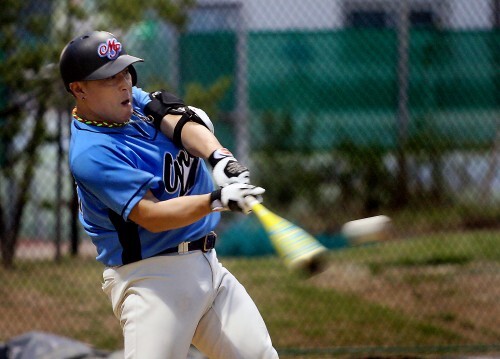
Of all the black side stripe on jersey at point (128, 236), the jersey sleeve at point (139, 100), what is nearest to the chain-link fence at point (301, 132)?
the jersey sleeve at point (139, 100)

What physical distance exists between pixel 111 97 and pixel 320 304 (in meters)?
3.20

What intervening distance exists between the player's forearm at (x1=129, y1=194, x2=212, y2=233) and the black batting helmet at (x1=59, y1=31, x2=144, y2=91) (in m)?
0.45

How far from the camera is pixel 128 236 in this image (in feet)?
10.1

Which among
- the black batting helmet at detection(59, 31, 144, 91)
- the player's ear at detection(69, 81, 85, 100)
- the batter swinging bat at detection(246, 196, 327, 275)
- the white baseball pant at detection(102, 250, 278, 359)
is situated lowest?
the white baseball pant at detection(102, 250, 278, 359)

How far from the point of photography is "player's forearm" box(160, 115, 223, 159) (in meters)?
3.07

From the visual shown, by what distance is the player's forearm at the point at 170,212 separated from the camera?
Result: 2.88 metres

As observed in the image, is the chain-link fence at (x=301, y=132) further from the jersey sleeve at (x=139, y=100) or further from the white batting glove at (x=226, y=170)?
the white batting glove at (x=226, y=170)

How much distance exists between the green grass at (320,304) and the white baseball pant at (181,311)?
238 centimetres

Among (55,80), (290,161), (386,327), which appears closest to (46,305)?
(55,80)

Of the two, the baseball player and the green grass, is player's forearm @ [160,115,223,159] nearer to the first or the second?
the baseball player

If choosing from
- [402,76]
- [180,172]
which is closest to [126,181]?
[180,172]

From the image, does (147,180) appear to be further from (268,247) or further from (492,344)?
(492,344)

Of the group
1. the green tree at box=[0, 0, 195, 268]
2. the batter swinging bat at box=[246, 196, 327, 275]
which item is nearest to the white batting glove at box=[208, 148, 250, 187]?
the batter swinging bat at box=[246, 196, 327, 275]

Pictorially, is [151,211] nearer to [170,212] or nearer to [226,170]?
[170,212]
